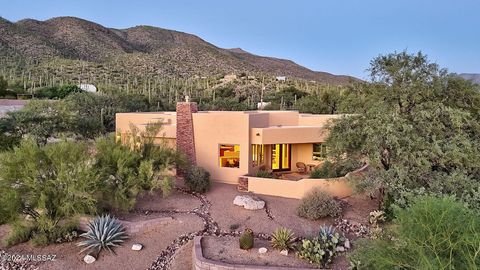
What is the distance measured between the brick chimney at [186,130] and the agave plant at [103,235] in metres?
7.50

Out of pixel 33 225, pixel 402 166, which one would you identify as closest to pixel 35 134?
pixel 33 225

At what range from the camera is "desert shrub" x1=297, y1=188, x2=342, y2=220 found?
15.5 m

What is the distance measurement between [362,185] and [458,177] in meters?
3.12

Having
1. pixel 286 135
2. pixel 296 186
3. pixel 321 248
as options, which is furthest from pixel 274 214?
pixel 286 135

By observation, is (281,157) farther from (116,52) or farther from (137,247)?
(116,52)

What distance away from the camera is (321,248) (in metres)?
12.1

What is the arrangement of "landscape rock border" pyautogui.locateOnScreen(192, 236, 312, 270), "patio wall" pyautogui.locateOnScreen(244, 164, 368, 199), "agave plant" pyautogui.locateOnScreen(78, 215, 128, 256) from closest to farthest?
"landscape rock border" pyautogui.locateOnScreen(192, 236, 312, 270) → "agave plant" pyautogui.locateOnScreen(78, 215, 128, 256) → "patio wall" pyautogui.locateOnScreen(244, 164, 368, 199)

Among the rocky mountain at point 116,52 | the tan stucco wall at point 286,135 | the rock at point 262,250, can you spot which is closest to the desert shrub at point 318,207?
the rock at point 262,250

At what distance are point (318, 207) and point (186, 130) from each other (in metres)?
8.40

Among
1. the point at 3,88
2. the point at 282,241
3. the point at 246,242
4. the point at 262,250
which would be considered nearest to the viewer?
the point at 262,250

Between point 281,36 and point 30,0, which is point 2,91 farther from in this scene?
point 281,36

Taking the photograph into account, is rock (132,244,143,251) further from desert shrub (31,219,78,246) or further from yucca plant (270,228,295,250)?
yucca plant (270,228,295,250)

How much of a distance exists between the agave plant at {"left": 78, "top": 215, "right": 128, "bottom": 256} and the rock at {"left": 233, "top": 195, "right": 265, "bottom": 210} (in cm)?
474

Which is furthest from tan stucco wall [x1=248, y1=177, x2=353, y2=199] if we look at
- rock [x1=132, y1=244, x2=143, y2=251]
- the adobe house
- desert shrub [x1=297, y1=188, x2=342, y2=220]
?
rock [x1=132, y1=244, x2=143, y2=251]
